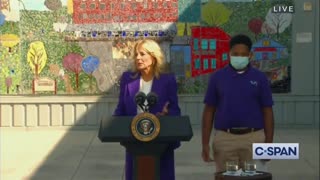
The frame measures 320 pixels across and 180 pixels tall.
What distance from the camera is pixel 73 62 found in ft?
35.8

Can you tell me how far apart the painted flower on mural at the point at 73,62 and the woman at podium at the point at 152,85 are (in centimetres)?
618

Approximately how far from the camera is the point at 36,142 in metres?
9.95

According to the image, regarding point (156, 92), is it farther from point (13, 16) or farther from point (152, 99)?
point (13, 16)

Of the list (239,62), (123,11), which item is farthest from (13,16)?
(239,62)

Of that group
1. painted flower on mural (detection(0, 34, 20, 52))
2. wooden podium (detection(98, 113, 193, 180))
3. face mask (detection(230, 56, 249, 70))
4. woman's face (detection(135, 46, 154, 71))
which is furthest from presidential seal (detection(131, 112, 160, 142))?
painted flower on mural (detection(0, 34, 20, 52))

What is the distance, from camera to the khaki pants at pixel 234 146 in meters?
4.78

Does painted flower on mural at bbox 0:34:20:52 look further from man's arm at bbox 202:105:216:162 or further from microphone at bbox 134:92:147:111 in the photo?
microphone at bbox 134:92:147:111

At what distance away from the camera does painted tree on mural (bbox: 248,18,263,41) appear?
10.9 metres

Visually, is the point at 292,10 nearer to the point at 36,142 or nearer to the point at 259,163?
the point at 36,142

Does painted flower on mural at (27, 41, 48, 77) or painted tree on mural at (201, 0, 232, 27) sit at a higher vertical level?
painted tree on mural at (201, 0, 232, 27)

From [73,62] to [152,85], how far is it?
6334mm

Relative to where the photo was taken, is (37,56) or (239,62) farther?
(37,56)

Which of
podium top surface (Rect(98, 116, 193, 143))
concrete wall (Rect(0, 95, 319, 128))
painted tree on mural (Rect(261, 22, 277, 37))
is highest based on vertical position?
painted tree on mural (Rect(261, 22, 277, 37))

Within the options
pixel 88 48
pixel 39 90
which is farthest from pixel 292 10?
pixel 39 90
